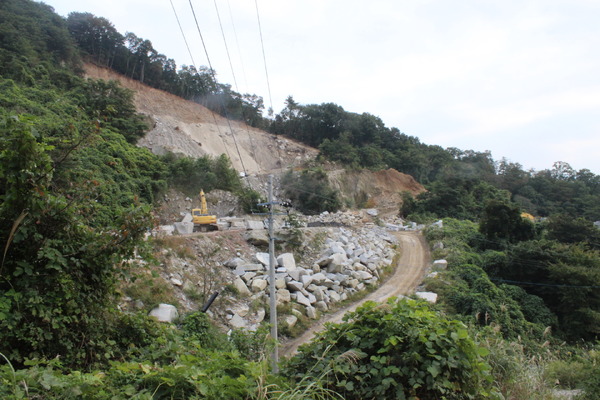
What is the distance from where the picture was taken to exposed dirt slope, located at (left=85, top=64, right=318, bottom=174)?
140 feet

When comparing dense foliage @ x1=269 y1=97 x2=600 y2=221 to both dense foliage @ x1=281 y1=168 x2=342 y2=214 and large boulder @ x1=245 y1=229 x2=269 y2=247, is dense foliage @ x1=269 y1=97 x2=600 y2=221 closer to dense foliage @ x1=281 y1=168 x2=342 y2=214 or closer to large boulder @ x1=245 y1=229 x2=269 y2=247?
dense foliage @ x1=281 y1=168 x2=342 y2=214

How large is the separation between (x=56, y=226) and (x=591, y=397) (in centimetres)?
875

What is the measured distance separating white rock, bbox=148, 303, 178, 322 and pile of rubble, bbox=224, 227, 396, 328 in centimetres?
218

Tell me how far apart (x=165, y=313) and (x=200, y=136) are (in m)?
→ 39.8

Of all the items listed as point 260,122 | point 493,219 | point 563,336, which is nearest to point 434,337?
point 563,336

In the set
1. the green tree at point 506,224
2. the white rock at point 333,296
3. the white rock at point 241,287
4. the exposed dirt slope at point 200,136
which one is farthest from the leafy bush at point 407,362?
the exposed dirt slope at point 200,136

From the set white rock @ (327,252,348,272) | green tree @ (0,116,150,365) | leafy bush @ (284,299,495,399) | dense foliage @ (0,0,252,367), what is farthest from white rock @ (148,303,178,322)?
white rock @ (327,252,348,272)

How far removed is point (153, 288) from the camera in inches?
479

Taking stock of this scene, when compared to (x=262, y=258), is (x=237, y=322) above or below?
below

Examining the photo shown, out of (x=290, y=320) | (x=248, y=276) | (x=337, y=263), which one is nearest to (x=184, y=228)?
(x=248, y=276)

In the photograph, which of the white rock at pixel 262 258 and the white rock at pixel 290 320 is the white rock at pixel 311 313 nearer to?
the white rock at pixel 290 320

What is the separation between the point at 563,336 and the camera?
17594mm

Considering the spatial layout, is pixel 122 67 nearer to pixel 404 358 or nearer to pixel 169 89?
pixel 169 89

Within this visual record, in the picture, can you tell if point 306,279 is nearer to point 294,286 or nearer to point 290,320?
point 294,286
